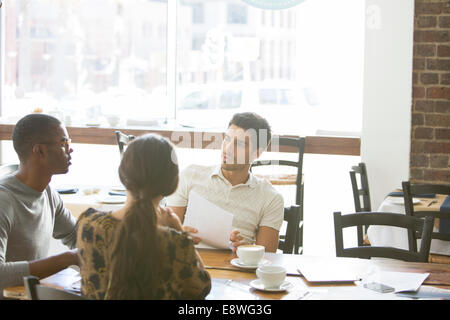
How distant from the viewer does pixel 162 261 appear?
1419 millimetres

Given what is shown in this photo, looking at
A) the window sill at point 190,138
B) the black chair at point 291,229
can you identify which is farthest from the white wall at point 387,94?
the black chair at point 291,229

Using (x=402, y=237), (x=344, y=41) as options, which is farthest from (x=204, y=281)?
(x=344, y=41)

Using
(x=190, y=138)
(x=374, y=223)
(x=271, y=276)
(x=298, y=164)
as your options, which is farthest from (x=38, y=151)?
(x=190, y=138)

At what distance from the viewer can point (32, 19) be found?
5.49 metres

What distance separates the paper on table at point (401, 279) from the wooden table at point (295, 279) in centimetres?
3

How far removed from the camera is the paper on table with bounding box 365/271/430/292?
1.74 meters

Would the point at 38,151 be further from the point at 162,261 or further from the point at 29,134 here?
the point at 162,261

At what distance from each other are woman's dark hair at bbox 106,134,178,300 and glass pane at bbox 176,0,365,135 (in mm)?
3230

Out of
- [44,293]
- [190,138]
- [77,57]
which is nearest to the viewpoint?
[44,293]

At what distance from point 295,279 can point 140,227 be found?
25.3 inches

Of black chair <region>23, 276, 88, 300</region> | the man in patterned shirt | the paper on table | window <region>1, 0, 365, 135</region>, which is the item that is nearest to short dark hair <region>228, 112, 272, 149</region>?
the man in patterned shirt

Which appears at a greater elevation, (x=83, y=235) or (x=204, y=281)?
(x=83, y=235)
